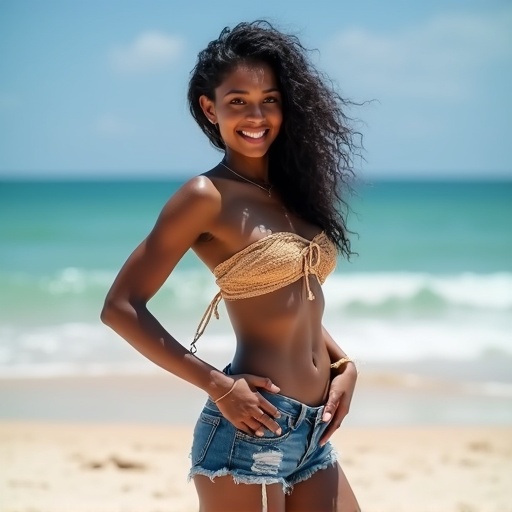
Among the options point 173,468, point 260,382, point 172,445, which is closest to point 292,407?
point 260,382

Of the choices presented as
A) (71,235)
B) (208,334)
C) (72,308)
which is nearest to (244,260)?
(208,334)

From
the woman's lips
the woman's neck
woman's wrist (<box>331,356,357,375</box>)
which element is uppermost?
the woman's lips

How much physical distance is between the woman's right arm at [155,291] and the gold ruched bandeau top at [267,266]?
0.17 meters

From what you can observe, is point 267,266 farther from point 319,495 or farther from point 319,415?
point 319,495

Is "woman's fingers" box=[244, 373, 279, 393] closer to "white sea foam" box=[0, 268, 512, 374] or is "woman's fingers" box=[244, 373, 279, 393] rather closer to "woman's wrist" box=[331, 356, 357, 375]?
"woman's wrist" box=[331, 356, 357, 375]

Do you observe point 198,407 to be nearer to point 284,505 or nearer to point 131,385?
point 131,385

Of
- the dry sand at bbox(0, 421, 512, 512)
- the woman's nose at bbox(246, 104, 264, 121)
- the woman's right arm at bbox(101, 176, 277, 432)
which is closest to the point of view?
the woman's right arm at bbox(101, 176, 277, 432)

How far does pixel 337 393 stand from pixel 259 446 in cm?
37

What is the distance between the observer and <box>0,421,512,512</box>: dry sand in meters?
5.55

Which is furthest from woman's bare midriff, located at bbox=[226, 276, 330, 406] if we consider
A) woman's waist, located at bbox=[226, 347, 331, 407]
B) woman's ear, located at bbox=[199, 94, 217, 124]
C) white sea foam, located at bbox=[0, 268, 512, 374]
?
white sea foam, located at bbox=[0, 268, 512, 374]

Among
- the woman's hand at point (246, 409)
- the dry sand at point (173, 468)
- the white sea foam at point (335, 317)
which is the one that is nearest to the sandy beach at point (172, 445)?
the dry sand at point (173, 468)

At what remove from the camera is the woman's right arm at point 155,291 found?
2531mm

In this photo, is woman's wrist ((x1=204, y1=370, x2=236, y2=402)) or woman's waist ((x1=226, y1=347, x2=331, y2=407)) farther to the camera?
woman's waist ((x1=226, y1=347, x2=331, y2=407))

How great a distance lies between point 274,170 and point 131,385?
6.12m
